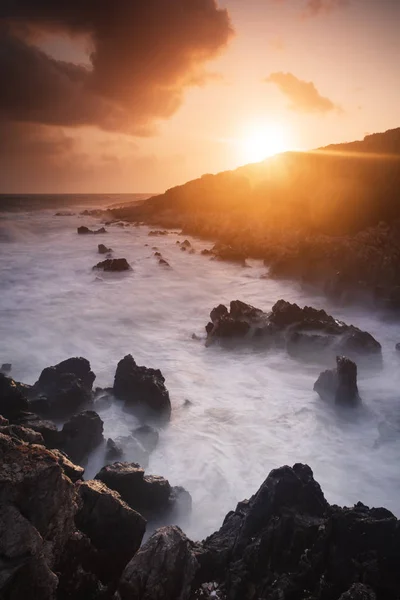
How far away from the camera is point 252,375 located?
36.2ft

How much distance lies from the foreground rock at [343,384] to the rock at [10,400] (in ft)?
22.9

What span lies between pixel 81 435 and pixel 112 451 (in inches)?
26.8

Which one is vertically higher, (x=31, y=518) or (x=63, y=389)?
(x=31, y=518)

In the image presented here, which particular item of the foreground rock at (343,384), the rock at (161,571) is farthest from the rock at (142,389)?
the rock at (161,571)

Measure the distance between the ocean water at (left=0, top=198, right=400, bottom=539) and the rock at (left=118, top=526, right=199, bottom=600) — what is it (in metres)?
1.73

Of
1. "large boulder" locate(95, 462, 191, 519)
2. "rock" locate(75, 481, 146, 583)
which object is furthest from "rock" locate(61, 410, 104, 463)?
"rock" locate(75, 481, 146, 583)

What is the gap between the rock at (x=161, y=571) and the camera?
12.6 ft

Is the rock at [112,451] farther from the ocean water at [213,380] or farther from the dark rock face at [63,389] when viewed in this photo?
the dark rock face at [63,389]

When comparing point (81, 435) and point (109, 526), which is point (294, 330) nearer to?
point (81, 435)

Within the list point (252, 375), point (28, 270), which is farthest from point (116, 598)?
point (28, 270)

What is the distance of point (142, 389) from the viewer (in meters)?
9.03

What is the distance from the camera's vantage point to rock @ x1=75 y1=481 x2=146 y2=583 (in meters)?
4.23

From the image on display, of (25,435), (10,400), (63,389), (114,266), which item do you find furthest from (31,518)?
(114,266)

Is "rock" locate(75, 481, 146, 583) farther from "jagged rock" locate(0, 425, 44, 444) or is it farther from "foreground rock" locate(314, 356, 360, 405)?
"foreground rock" locate(314, 356, 360, 405)
